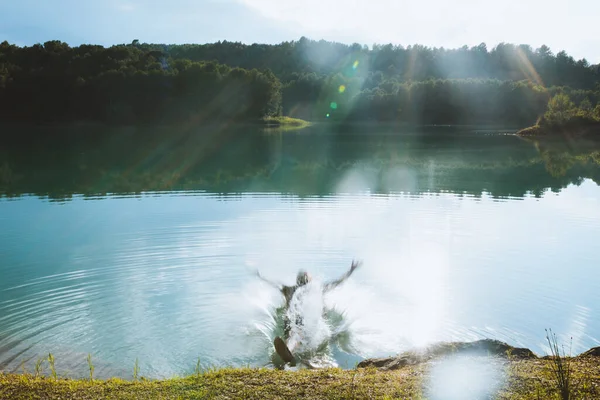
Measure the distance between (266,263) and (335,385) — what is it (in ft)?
24.4

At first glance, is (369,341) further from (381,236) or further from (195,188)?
(195,188)

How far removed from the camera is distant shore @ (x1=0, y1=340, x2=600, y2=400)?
5039 millimetres

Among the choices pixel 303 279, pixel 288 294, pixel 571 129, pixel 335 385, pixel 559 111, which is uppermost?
pixel 559 111

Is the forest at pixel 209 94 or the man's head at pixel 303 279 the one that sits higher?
the forest at pixel 209 94

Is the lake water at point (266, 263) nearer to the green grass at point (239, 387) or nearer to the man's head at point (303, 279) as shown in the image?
the man's head at point (303, 279)

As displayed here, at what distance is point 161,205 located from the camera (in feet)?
62.8

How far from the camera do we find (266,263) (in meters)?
12.6

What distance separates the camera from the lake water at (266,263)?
8.46 metres

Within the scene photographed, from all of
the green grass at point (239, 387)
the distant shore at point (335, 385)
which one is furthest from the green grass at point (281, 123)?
the green grass at point (239, 387)

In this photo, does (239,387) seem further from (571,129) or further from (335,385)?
(571,129)

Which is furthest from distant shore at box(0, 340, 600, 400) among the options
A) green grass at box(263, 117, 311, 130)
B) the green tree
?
green grass at box(263, 117, 311, 130)

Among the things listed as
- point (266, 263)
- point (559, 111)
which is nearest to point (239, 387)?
point (266, 263)

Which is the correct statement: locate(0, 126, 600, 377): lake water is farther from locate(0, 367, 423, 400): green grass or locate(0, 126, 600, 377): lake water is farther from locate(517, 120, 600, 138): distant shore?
locate(517, 120, 600, 138): distant shore

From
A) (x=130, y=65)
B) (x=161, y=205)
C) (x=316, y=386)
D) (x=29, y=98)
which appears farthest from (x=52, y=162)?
(x=130, y=65)
